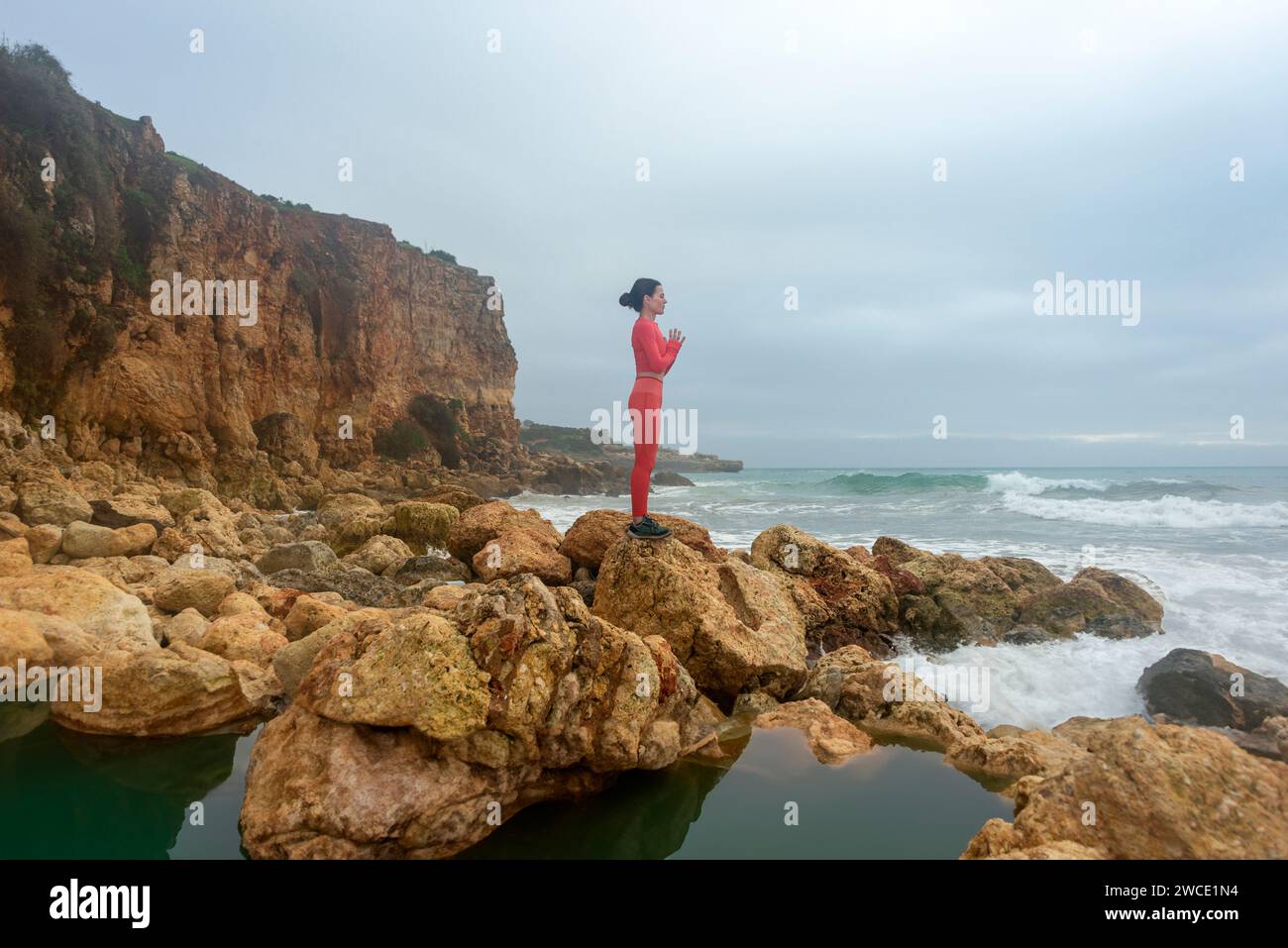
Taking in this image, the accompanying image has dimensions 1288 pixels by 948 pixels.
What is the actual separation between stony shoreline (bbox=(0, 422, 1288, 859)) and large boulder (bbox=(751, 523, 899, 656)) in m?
0.03

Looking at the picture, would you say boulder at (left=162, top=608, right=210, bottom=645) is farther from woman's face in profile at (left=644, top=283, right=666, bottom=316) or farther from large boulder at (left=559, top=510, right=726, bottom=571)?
woman's face in profile at (left=644, top=283, right=666, bottom=316)

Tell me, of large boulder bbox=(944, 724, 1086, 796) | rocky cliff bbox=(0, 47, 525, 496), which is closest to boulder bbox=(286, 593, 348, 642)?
large boulder bbox=(944, 724, 1086, 796)

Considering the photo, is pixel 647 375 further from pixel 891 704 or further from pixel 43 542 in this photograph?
pixel 43 542

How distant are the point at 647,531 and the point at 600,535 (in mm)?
2150

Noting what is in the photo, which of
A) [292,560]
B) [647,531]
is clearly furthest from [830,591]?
[292,560]

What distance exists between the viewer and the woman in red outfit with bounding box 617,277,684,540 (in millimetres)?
5383

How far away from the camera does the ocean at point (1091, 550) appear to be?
6.23m

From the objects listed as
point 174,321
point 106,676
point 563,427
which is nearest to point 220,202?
point 174,321

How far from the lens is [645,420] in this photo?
541 cm

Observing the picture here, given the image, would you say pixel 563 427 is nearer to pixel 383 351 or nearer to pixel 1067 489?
pixel 383 351

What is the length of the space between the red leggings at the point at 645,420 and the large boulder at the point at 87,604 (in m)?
4.06

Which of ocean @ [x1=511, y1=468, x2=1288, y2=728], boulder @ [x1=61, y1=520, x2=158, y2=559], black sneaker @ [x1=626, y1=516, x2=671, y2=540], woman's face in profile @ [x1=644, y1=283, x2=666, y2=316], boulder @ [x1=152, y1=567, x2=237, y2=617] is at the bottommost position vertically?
ocean @ [x1=511, y1=468, x2=1288, y2=728]
